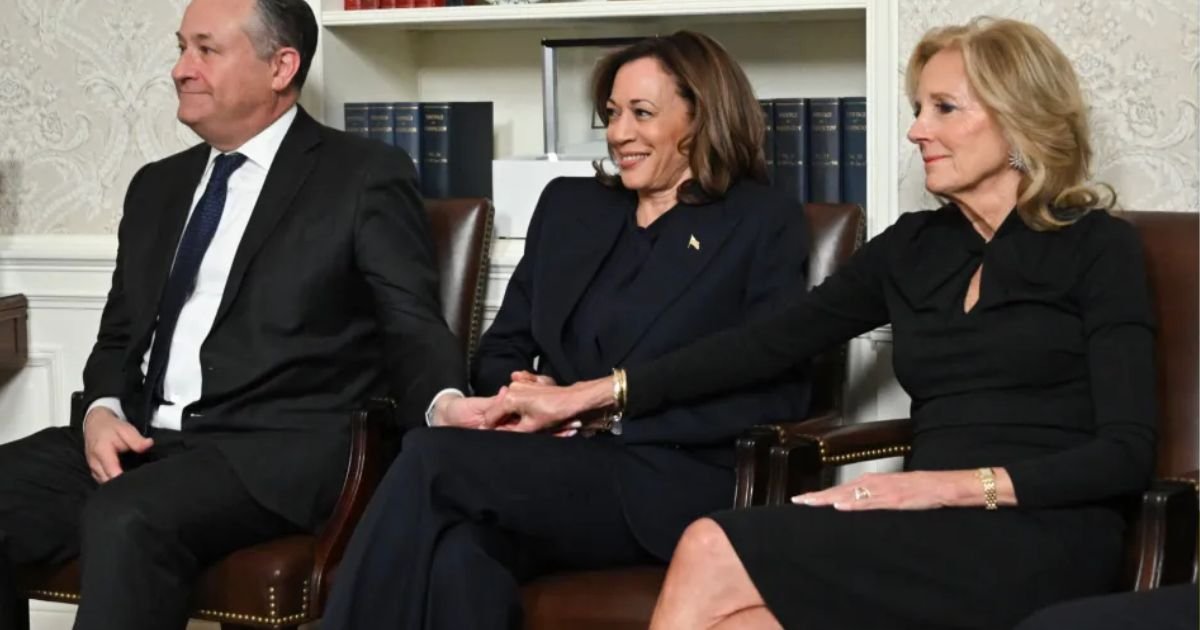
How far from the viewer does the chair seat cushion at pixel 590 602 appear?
2596mm

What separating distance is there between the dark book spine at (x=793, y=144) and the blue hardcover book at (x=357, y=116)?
33.7 inches

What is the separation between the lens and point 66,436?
3.22 meters

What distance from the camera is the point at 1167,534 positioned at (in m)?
2.35

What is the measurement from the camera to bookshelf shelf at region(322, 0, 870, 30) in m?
3.36

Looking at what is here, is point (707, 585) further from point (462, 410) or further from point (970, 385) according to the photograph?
point (462, 410)

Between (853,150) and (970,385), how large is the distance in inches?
33.1

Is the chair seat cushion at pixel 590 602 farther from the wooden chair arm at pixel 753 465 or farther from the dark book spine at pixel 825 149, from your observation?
the dark book spine at pixel 825 149

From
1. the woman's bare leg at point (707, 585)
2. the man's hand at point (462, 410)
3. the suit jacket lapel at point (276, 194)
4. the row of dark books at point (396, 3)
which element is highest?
the row of dark books at point (396, 3)

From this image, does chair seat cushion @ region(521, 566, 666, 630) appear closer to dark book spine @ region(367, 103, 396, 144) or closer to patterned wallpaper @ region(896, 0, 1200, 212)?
patterned wallpaper @ region(896, 0, 1200, 212)

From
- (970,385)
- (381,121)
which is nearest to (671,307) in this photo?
(970,385)

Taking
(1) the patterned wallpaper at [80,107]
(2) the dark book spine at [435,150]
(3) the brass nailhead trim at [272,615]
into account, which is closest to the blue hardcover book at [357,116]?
(2) the dark book spine at [435,150]

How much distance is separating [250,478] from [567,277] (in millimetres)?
621

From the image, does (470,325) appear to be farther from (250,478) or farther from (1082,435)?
(1082,435)

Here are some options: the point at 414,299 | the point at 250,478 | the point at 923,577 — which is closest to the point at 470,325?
the point at 414,299
